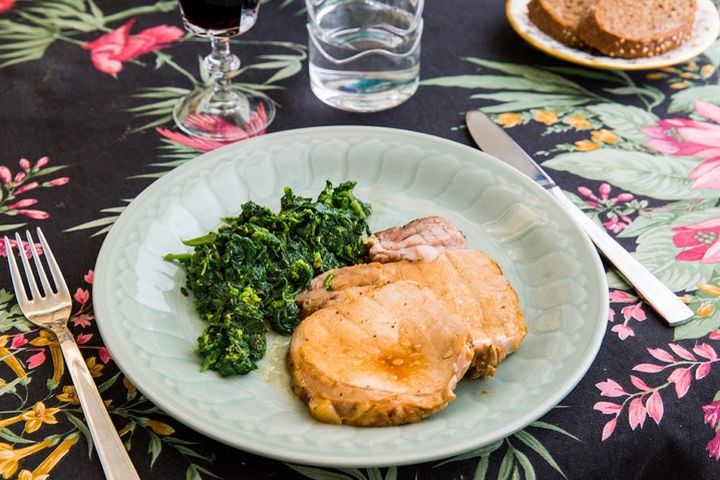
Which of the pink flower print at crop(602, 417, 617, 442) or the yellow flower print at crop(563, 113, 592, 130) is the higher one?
the yellow flower print at crop(563, 113, 592, 130)

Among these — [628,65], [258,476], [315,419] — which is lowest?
[258,476]

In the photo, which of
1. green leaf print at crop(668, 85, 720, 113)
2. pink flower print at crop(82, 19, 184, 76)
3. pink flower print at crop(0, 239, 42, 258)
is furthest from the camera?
pink flower print at crop(82, 19, 184, 76)

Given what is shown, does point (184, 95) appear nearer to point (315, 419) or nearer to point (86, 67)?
point (86, 67)

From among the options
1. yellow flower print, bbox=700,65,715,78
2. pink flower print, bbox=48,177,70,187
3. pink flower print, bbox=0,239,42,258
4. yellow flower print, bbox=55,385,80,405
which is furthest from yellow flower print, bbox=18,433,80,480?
yellow flower print, bbox=700,65,715,78

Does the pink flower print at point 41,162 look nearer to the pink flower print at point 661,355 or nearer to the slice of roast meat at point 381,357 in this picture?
the slice of roast meat at point 381,357

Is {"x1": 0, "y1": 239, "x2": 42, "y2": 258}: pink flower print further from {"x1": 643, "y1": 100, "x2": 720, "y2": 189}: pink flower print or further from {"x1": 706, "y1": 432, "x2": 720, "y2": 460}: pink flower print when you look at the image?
{"x1": 643, "y1": 100, "x2": 720, "y2": 189}: pink flower print

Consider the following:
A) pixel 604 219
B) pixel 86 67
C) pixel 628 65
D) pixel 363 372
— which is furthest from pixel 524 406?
pixel 86 67
